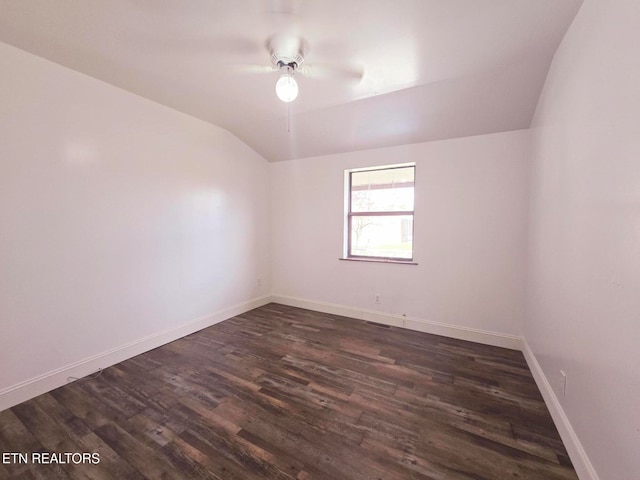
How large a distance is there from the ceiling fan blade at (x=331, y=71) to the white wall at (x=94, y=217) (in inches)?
68.4

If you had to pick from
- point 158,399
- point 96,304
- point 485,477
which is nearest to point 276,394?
point 158,399

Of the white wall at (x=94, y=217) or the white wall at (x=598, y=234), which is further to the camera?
the white wall at (x=94, y=217)

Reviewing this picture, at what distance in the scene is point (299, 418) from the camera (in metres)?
1.76

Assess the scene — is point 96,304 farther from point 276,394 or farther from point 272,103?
point 272,103

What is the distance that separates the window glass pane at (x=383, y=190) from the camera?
3434 millimetres

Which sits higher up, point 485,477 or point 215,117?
point 215,117

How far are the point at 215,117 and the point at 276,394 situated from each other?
311 centimetres

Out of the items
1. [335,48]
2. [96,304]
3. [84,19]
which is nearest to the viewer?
[84,19]

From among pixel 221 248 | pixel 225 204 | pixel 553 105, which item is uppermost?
pixel 553 105

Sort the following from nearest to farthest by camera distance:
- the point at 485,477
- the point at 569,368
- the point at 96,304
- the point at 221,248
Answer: the point at 485,477, the point at 569,368, the point at 96,304, the point at 221,248

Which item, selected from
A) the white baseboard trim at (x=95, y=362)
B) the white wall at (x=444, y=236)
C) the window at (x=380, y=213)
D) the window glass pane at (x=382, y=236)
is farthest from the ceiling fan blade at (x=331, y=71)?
the white baseboard trim at (x=95, y=362)

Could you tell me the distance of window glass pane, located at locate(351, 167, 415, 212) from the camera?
3434mm

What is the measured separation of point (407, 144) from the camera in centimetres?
322

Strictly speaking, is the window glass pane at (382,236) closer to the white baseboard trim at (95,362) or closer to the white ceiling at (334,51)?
the white ceiling at (334,51)
